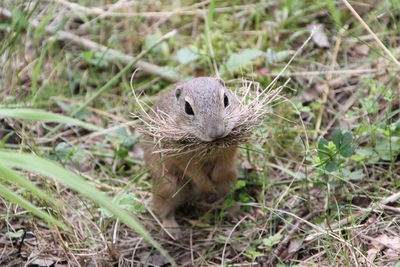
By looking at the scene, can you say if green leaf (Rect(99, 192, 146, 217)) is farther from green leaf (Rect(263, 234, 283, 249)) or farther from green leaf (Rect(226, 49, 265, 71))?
green leaf (Rect(226, 49, 265, 71))

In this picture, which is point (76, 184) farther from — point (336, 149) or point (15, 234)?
point (336, 149)

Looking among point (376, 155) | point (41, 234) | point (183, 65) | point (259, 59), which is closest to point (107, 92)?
point (183, 65)

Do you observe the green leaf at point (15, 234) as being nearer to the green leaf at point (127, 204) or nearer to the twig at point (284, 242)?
the green leaf at point (127, 204)

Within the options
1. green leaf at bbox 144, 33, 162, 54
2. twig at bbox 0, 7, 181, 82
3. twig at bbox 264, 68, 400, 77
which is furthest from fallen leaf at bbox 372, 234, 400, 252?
green leaf at bbox 144, 33, 162, 54

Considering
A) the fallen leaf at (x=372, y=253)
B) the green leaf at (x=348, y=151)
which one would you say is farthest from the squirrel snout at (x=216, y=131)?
the fallen leaf at (x=372, y=253)

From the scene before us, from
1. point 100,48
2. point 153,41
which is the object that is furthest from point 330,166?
point 100,48

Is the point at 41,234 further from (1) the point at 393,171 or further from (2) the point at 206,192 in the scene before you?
(1) the point at 393,171
